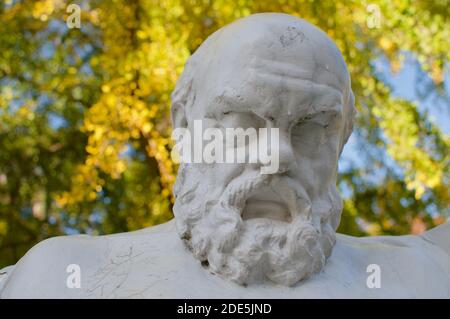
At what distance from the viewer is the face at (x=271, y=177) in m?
2.37

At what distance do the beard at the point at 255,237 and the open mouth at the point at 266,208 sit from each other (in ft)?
0.06

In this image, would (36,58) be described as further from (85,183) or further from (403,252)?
(403,252)

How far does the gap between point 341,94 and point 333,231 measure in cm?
42

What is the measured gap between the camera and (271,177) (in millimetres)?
2367

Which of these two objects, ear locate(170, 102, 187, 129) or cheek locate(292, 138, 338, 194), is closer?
cheek locate(292, 138, 338, 194)

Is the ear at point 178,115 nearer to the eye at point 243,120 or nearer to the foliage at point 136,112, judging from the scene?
the eye at point 243,120

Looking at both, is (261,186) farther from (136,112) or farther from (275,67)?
(136,112)

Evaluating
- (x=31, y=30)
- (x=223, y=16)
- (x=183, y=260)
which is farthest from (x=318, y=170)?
(x=31, y=30)

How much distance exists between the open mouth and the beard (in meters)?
0.02

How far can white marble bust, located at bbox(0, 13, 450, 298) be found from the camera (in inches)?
93.4

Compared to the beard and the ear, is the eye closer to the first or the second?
the beard

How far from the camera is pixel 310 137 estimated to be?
8.14 ft

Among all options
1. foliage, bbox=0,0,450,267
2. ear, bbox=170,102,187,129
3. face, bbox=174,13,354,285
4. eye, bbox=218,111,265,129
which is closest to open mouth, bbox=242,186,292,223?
face, bbox=174,13,354,285

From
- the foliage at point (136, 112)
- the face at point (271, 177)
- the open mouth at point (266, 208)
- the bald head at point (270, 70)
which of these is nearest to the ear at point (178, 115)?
the bald head at point (270, 70)
